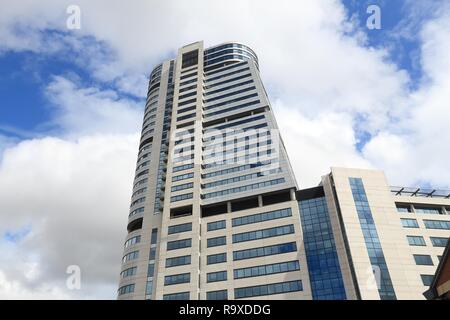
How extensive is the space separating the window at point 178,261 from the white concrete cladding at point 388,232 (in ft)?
112

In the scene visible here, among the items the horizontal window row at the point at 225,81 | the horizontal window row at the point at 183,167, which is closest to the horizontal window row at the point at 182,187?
the horizontal window row at the point at 183,167

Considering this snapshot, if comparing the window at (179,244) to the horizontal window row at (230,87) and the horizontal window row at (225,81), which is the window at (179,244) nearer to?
the horizontal window row at (230,87)

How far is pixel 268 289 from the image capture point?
69250 millimetres

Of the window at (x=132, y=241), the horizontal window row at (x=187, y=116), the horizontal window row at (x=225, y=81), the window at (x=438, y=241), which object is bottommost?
the window at (x=438, y=241)

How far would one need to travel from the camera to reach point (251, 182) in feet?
287

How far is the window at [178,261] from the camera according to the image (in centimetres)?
7758

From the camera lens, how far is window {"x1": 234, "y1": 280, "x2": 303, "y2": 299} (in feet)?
224

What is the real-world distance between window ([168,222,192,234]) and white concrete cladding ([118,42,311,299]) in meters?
0.26

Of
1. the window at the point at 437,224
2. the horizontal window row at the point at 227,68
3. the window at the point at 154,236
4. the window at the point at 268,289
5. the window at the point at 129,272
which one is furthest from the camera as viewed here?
the horizontal window row at the point at 227,68

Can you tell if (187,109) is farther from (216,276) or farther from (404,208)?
(404,208)

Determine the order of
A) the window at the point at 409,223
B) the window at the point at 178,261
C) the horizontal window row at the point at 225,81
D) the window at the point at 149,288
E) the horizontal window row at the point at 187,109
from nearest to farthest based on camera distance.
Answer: the window at the point at 409,223
the window at the point at 178,261
the window at the point at 149,288
the horizontal window row at the point at 187,109
the horizontal window row at the point at 225,81

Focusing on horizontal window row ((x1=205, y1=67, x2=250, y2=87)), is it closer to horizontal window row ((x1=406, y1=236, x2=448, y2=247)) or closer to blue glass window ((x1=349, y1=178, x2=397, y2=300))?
blue glass window ((x1=349, y1=178, x2=397, y2=300))
